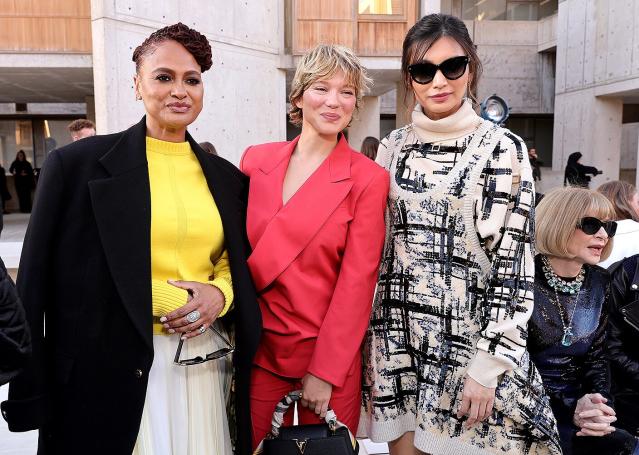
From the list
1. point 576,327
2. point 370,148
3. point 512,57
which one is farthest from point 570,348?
point 512,57

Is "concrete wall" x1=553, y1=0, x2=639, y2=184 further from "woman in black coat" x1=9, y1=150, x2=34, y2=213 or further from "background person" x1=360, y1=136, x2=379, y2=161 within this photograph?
"woman in black coat" x1=9, y1=150, x2=34, y2=213

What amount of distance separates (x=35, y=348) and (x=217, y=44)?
880 centimetres

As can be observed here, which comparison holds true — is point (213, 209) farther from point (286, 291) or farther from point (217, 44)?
point (217, 44)

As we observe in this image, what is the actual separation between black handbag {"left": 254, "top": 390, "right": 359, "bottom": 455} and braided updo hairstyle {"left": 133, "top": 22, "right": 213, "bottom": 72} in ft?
4.28

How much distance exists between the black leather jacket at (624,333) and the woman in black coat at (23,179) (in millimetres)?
15941

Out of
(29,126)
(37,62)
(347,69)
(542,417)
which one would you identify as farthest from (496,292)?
(29,126)

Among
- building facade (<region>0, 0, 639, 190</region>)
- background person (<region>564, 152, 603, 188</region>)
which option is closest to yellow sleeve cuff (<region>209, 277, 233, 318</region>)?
building facade (<region>0, 0, 639, 190</region>)

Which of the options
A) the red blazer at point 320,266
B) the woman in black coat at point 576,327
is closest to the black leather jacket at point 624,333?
the woman in black coat at point 576,327

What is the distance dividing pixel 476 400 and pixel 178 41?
157 centimetres

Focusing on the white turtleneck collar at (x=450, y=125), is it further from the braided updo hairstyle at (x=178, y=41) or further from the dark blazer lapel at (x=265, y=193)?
the braided updo hairstyle at (x=178, y=41)

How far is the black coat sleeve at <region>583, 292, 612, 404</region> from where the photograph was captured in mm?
2299

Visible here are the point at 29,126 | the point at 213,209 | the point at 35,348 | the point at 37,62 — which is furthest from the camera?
the point at 29,126

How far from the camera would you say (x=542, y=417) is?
1.86 m

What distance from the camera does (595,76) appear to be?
16.6m
